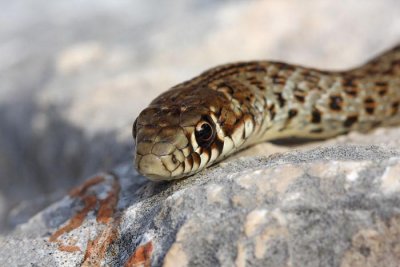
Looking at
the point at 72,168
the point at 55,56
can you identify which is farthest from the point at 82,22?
the point at 72,168

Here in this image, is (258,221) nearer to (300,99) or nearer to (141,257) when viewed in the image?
(141,257)

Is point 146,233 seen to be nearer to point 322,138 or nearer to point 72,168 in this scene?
point 322,138

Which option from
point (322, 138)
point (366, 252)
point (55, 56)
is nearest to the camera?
point (366, 252)

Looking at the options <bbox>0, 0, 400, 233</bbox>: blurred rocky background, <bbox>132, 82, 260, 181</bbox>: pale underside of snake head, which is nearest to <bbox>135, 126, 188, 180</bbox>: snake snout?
<bbox>132, 82, 260, 181</bbox>: pale underside of snake head

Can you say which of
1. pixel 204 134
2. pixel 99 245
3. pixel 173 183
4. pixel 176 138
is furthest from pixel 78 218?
pixel 204 134

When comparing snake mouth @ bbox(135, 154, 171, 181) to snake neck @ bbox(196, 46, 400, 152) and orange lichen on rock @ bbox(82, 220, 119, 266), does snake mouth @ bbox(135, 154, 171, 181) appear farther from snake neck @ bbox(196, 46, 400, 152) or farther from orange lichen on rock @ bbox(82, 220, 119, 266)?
snake neck @ bbox(196, 46, 400, 152)

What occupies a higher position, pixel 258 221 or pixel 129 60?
pixel 129 60

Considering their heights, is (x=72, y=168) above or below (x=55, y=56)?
below
